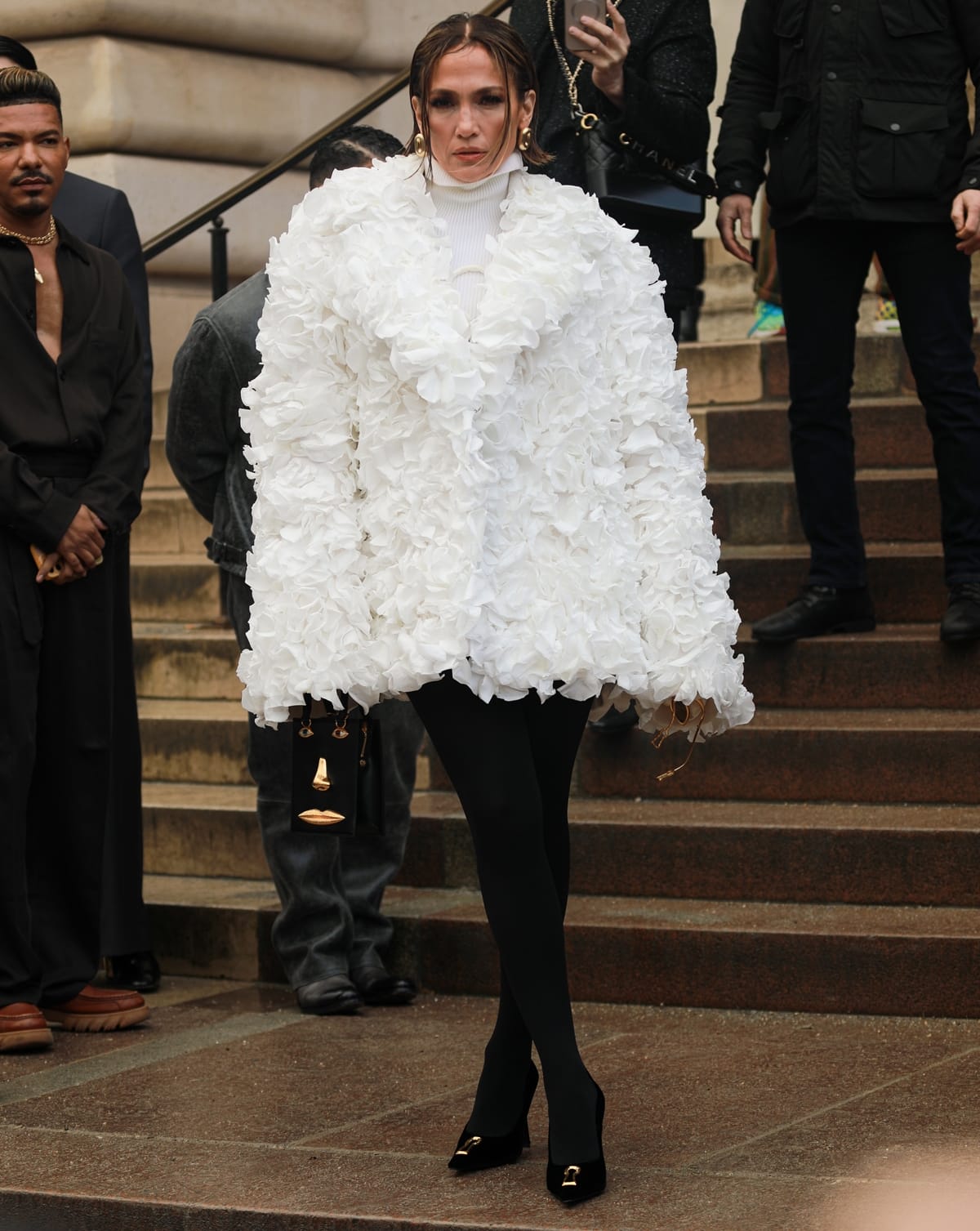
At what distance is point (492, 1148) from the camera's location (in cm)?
425

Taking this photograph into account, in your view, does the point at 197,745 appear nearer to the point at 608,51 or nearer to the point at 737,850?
the point at 737,850

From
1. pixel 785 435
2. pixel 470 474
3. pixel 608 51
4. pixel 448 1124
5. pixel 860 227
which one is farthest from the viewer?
pixel 785 435

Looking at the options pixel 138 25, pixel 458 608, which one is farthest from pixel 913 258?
pixel 138 25

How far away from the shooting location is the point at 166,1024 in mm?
5832

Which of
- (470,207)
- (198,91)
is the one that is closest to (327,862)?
(470,207)

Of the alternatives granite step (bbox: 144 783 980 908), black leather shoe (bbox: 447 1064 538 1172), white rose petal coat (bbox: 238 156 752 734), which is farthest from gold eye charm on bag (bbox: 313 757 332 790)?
granite step (bbox: 144 783 980 908)

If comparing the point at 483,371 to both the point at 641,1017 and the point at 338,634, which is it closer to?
the point at 338,634

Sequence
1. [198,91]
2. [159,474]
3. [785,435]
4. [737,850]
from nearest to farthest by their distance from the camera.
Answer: [737,850] < [785,435] < [159,474] < [198,91]

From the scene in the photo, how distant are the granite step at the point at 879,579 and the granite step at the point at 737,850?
934 mm

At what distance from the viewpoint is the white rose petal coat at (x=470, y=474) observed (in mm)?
4012

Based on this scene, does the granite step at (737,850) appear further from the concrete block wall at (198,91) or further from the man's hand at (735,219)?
the concrete block wall at (198,91)

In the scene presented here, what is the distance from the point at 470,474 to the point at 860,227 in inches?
114

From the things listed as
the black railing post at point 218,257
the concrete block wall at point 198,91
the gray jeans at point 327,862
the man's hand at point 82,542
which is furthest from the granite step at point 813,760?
the concrete block wall at point 198,91

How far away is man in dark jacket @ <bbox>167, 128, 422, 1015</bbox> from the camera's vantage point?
230 inches
